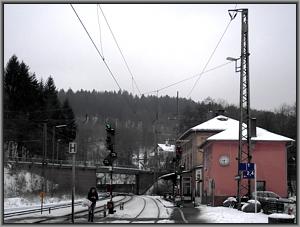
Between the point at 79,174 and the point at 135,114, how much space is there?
4466 centimetres

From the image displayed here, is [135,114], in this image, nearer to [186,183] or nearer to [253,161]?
[253,161]

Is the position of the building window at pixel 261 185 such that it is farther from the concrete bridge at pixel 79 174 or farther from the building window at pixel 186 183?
the building window at pixel 186 183

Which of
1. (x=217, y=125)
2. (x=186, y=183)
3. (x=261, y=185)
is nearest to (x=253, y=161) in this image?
(x=261, y=185)

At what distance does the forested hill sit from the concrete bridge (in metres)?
6.05

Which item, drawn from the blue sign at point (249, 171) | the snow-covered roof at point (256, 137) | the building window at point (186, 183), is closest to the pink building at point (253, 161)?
the snow-covered roof at point (256, 137)

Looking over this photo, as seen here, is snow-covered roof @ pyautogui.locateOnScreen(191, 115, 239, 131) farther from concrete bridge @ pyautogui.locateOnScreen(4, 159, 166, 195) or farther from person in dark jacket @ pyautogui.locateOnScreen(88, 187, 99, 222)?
person in dark jacket @ pyautogui.locateOnScreen(88, 187, 99, 222)

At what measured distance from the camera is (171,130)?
71250 millimetres

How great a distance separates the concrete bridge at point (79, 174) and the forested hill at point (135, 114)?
6.05 metres

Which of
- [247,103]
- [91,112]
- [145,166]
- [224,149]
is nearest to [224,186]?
[224,149]

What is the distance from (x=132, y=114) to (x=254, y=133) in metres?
17.0

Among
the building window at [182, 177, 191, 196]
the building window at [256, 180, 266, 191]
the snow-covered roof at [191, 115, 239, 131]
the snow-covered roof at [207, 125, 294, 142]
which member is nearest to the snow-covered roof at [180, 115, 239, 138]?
the snow-covered roof at [191, 115, 239, 131]

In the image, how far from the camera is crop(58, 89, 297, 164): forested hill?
3926cm

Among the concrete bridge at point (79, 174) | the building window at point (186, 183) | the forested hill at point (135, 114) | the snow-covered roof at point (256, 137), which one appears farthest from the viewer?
the building window at point (186, 183)

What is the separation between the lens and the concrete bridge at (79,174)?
68938 mm
